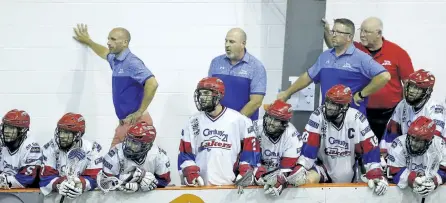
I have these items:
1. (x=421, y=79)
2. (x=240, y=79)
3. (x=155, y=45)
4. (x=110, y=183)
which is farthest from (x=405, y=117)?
(x=155, y=45)

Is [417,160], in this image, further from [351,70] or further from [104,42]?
[104,42]

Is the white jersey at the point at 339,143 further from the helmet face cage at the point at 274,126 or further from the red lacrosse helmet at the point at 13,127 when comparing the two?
the red lacrosse helmet at the point at 13,127

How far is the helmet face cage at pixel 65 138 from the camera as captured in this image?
6.47 meters

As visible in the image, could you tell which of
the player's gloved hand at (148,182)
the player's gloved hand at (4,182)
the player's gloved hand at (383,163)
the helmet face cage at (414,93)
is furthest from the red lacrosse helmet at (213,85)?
the player's gloved hand at (4,182)

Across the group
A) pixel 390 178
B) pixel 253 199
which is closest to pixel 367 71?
pixel 390 178

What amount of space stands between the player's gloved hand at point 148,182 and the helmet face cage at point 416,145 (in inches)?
69.7

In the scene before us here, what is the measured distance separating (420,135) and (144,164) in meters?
1.91

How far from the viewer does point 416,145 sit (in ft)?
21.1

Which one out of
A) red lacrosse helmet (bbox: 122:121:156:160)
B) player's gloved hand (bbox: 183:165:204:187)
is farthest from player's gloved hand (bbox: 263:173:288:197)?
red lacrosse helmet (bbox: 122:121:156:160)

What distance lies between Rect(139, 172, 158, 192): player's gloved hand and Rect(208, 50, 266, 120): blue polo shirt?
1.20 meters

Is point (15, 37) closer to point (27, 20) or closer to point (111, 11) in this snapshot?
point (27, 20)

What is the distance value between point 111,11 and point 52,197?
2.43 m

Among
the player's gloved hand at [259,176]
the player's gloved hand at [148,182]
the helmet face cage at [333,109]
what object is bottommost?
the player's gloved hand at [148,182]

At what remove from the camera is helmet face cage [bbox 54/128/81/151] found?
21.2 feet
